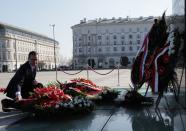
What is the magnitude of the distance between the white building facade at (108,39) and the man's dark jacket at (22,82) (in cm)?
10017

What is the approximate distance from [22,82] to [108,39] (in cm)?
10609

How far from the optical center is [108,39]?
112875mm

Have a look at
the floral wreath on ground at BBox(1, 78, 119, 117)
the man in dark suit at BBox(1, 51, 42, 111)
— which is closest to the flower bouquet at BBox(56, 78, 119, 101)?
the man in dark suit at BBox(1, 51, 42, 111)

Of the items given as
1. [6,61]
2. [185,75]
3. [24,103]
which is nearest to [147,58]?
[185,75]

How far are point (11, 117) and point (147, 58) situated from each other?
3.00 metres

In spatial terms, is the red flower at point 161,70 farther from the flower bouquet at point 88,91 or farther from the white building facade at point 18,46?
the white building facade at point 18,46

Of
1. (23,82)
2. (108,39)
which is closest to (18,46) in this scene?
(108,39)

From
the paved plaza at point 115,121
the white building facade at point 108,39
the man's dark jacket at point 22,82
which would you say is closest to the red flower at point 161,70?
the paved plaza at point 115,121

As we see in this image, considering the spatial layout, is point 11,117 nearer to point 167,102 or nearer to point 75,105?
point 75,105

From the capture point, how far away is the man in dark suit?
23.0ft

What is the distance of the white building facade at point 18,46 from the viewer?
328ft

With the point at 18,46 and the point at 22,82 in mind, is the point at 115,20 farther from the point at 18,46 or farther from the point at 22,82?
the point at 22,82

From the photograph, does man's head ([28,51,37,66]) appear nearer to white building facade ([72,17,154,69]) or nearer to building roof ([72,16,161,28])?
white building facade ([72,17,154,69])

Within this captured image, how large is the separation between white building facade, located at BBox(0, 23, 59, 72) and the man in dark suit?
83844 mm
